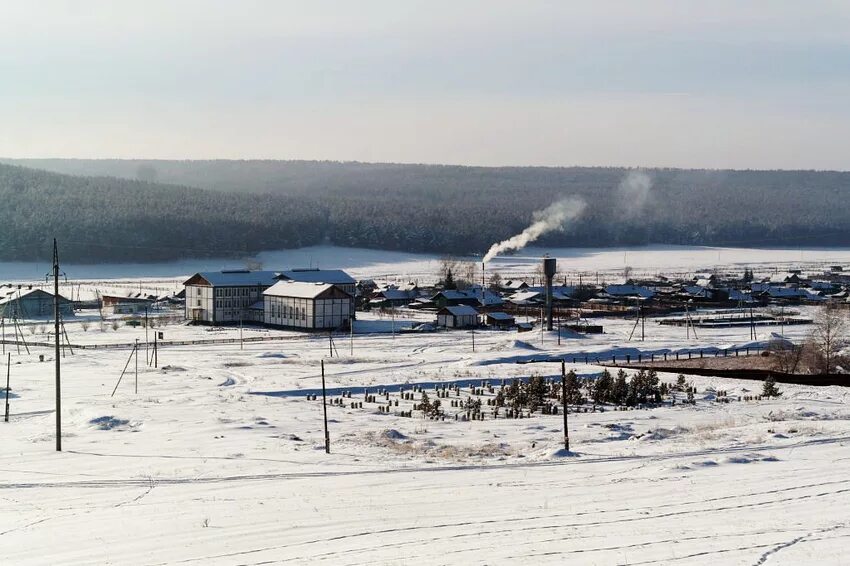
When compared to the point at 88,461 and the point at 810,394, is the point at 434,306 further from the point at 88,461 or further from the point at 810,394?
the point at 88,461

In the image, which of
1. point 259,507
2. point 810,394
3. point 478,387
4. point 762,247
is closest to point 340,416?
point 478,387

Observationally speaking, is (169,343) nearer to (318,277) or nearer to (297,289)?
(297,289)

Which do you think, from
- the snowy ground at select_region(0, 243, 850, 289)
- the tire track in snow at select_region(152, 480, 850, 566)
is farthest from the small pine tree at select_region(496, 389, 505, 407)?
the snowy ground at select_region(0, 243, 850, 289)

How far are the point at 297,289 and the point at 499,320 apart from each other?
40.4 feet

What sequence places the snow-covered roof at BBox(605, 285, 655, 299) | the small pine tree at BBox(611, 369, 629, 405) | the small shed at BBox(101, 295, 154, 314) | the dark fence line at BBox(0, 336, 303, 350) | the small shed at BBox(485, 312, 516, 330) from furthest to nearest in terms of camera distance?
the snow-covered roof at BBox(605, 285, 655, 299) → the small shed at BBox(101, 295, 154, 314) → the small shed at BBox(485, 312, 516, 330) → the dark fence line at BBox(0, 336, 303, 350) → the small pine tree at BBox(611, 369, 629, 405)

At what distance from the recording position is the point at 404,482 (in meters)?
18.5

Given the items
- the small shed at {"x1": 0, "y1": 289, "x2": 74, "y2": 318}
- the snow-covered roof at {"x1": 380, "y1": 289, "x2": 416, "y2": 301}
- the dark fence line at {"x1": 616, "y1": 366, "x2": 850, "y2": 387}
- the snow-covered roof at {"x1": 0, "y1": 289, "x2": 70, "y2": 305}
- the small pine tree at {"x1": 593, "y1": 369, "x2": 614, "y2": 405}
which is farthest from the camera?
the snow-covered roof at {"x1": 380, "y1": 289, "x2": 416, "y2": 301}

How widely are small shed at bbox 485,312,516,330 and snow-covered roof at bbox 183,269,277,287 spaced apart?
44.0 feet

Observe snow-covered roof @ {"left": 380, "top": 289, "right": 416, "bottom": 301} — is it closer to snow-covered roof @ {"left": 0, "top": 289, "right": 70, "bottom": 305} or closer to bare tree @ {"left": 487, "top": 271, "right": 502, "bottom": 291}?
bare tree @ {"left": 487, "top": 271, "right": 502, "bottom": 291}

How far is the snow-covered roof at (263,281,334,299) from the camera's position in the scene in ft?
188

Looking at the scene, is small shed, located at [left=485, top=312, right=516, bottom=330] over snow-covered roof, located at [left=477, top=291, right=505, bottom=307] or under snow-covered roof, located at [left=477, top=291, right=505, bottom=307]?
under

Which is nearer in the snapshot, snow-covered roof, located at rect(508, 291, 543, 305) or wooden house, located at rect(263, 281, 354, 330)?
wooden house, located at rect(263, 281, 354, 330)

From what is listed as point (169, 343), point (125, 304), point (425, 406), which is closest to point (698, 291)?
point (125, 304)

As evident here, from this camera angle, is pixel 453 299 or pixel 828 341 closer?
pixel 828 341
